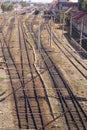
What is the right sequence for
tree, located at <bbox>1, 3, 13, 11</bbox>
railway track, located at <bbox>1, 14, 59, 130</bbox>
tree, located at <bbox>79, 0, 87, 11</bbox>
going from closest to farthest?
railway track, located at <bbox>1, 14, 59, 130</bbox> → tree, located at <bbox>79, 0, 87, 11</bbox> → tree, located at <bbox>1, 3, 13, 11</bbox>

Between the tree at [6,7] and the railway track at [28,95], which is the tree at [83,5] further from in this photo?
the tree at [6,7]

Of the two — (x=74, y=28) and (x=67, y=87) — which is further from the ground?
(x=67, y=87)

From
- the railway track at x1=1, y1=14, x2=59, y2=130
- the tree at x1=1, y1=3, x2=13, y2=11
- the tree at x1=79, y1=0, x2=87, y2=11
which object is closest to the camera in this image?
the railway track at x1=1, y1=14, x2=59, y2=130

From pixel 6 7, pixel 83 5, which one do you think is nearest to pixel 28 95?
pixel 83 5

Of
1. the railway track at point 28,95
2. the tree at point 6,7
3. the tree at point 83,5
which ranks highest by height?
the railway track at point 28,95

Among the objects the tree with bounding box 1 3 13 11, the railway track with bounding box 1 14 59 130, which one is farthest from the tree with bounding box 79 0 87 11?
the tree with bounding box 1 3 13 11

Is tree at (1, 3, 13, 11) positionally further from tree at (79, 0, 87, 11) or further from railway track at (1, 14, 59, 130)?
railway track at (1, 14, 59, 130)

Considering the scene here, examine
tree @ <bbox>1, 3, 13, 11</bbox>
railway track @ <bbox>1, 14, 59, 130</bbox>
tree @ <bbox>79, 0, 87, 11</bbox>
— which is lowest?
tree @ <bbox>1, 3, 13, 11</bbox>

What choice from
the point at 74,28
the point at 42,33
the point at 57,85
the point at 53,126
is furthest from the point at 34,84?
the point at 74,28

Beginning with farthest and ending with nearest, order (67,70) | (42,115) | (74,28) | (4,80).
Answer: (74,28), (67,70), (4,80), (42,115)

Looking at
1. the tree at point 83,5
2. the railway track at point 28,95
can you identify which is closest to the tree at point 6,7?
the tree at point 83,5

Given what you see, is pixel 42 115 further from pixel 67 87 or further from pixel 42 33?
pixel 42 33
